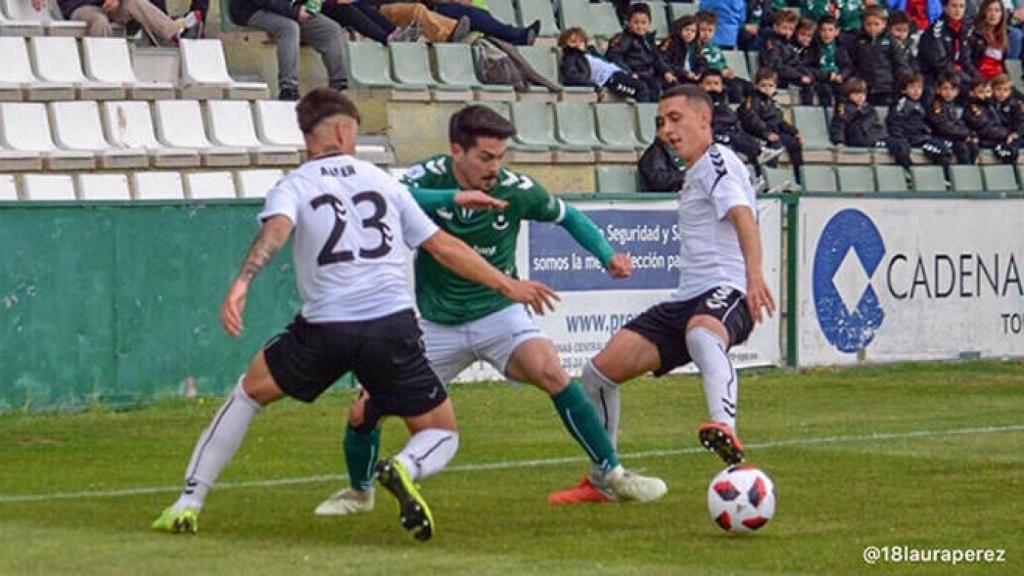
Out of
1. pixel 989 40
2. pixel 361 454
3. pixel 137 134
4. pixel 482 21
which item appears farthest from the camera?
pixel 989 40

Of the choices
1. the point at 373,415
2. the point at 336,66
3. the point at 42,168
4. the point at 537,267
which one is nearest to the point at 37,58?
the point at 42,168

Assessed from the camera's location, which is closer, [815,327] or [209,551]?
[209,551]

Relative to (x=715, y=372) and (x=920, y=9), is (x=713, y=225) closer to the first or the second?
(x=715, y=372)


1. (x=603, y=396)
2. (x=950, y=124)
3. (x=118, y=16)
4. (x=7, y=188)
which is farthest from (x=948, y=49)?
(x=603, y=396)

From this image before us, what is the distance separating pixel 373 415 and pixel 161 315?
6.85 m

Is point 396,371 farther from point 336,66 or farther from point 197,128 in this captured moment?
point 336,66

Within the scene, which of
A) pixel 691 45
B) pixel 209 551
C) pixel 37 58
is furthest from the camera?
pixel 691 45

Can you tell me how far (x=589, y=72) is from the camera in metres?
25.4

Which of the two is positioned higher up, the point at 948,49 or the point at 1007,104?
the point at 948,49

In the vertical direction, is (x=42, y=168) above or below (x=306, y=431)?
above

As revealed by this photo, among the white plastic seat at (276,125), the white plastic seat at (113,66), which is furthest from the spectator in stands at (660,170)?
the white plastic seat at (113,66)

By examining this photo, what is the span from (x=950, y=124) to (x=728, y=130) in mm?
4408

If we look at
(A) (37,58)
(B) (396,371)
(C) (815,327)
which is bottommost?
(C) (815,327)

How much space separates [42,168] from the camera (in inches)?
786
